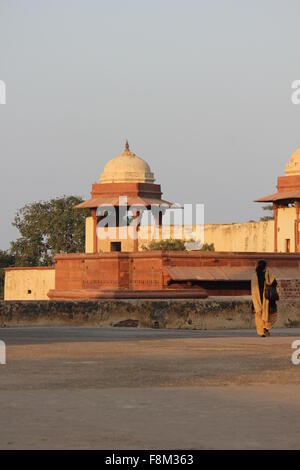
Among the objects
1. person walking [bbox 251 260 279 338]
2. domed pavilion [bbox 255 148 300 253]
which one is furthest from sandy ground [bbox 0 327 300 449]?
domed pavilion [bbox 255 148 300 253]

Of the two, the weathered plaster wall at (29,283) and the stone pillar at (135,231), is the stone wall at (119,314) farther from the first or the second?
the weathered plaster wall at (29,283)

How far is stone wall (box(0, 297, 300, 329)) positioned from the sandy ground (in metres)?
6.13

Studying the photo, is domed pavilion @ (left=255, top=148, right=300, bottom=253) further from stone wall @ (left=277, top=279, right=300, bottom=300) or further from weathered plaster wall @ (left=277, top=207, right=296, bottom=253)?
stone wall @ (left=277, top=279, right=300, bottom=300)

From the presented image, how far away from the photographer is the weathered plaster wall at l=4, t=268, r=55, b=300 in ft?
176

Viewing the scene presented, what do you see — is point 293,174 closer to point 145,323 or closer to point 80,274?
point 80,274

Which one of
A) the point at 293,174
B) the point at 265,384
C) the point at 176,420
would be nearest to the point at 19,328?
the point at 265,384

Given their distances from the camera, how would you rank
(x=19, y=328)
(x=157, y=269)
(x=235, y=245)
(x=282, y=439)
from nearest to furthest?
(x=282, y=439), (x=19, y=328), (x=157, y=269), (x=235, y=245)

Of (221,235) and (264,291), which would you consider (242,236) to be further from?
(264,291)

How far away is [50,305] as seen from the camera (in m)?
23.0

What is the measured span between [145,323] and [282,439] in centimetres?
1574

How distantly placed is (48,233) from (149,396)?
66.8 m

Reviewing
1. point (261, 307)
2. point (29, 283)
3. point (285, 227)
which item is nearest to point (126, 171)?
point (285, 227)

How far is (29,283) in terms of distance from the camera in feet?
180

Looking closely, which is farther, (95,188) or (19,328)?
(95,188)
